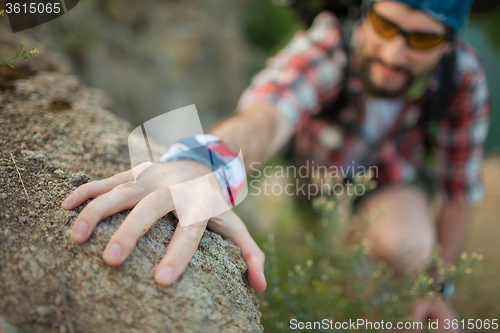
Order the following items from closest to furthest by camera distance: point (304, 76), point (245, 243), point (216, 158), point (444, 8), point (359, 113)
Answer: point (245, 243) < point (216, 158) < point (444, 8) < point (304, 76) < point (359, 113)

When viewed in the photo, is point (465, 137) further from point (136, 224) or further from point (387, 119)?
point (136, 224)

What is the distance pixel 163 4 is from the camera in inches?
147

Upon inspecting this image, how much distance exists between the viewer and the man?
66.7 inches

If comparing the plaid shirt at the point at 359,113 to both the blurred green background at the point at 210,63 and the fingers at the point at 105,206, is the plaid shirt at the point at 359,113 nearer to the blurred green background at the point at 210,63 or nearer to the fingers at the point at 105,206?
the blurred green background at the point at 210,63

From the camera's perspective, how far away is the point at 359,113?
8.07 feet

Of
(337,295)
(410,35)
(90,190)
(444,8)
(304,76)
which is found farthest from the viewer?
(304,76)

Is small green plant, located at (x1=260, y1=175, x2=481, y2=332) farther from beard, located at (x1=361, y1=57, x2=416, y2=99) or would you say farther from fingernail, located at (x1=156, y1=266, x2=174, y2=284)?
beard, located at (x1=361, y1=57, x2=416, y2=99)

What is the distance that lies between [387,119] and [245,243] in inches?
75.2

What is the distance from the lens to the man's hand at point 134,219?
2.73 feet

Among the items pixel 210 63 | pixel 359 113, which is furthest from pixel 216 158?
pixel 210 63

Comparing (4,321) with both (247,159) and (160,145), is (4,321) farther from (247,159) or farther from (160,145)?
(247,159)

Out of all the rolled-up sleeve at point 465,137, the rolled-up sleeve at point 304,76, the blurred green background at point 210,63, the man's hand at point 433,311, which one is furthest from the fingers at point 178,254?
the rolled-up sleeve at point 465,137

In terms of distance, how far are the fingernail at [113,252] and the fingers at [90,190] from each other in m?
0.22

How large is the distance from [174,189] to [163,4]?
11.6 feet
